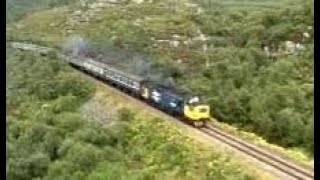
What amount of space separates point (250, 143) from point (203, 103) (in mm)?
3650

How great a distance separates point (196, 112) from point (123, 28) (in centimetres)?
2095

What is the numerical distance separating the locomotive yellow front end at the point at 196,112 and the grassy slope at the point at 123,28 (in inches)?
551

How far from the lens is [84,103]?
24.5 metres

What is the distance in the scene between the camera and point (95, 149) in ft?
57.2

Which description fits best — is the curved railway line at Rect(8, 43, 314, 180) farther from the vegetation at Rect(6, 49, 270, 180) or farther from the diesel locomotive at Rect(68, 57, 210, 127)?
the vegetation at Rect(6, 49, 270, 180)

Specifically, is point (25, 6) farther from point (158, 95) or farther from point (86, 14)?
point (158, 95)

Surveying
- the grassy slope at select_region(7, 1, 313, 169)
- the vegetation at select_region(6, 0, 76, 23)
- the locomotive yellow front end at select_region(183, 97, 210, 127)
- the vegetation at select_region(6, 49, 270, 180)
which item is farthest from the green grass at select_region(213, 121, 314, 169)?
the vegetation at select_region(6, 0, 76, 23)

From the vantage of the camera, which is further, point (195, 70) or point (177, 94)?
point (195, 70)

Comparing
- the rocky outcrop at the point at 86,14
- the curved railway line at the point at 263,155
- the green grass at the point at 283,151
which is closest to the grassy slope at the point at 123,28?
the rocky outcrop at the point at 86,14

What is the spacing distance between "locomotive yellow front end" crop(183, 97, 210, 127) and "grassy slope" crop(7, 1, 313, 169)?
14.0 meters

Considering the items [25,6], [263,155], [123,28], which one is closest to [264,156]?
[263,155]

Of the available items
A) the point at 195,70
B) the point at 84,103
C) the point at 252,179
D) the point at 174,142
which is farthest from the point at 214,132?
the point at 195,70

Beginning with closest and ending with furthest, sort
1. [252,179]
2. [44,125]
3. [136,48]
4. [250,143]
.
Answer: [252,179] → [250,143] → [44,125] → [136,48]

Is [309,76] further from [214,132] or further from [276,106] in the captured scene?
[214,132]
